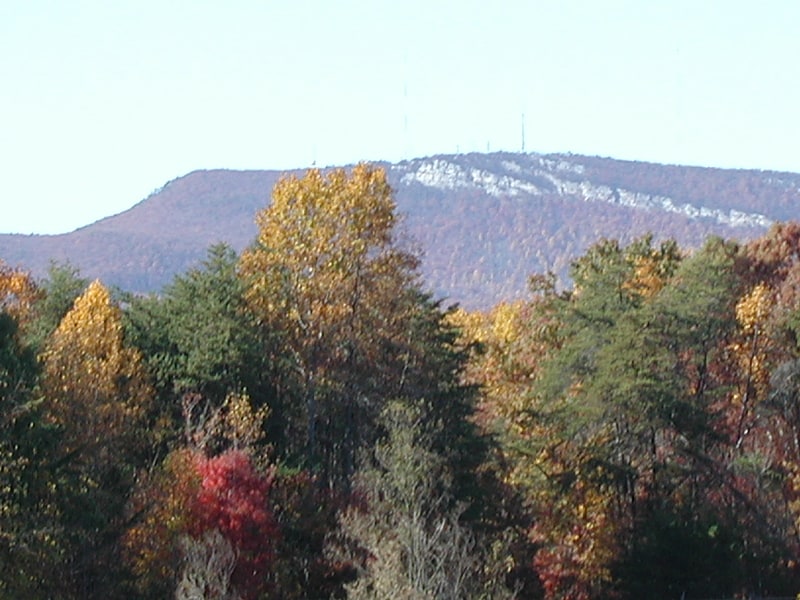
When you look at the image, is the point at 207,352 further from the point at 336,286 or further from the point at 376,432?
the point at 376,432

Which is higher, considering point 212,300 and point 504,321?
point 212,300

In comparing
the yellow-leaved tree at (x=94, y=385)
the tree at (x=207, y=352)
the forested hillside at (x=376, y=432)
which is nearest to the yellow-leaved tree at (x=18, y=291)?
the forested hillside at (x=376, y=432)

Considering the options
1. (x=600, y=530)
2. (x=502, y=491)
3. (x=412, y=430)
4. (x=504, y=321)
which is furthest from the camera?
(x=504, y=321)

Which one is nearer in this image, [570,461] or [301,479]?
[301,479]

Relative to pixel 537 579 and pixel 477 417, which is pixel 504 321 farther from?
pixel 537 579

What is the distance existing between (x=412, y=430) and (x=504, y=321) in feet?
128

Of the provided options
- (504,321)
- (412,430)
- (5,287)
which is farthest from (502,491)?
(504,321)

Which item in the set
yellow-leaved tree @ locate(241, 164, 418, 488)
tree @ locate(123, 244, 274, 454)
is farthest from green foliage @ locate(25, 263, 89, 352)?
yellow-leaved tree @ locate(241, 164, 418, 488)

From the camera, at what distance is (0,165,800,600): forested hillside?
32875mm

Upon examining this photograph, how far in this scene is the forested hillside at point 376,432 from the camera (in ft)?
108

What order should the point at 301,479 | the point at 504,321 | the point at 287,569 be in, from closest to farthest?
the point at 287,569
the point at 301,479
the point at 504,321

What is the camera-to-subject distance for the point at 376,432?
41.2 m

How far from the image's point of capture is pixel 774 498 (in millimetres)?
46688

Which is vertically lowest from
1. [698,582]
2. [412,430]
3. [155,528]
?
[698,582]
